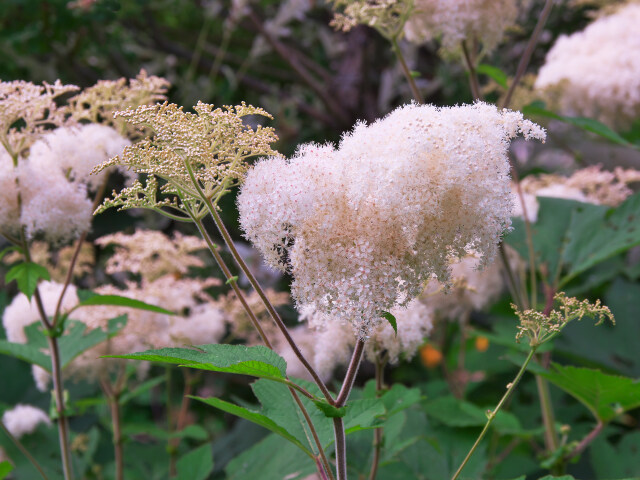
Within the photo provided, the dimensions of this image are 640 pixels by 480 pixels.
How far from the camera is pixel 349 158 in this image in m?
0.91

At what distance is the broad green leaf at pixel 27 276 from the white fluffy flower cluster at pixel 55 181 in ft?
0.24

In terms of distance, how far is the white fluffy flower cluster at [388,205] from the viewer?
33.9 inches

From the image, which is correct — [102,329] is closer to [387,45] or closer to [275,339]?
[275,339]

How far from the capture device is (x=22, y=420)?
6.67ft

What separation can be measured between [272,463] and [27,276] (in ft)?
2.45

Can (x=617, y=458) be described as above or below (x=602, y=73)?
below

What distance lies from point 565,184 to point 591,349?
70 centimetres

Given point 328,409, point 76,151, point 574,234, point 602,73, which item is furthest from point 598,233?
point 76,151

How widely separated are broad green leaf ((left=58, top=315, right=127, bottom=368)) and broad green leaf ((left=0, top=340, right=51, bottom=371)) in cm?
4

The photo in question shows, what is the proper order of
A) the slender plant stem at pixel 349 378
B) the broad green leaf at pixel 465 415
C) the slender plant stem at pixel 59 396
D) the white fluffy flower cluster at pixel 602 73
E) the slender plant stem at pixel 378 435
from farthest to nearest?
the white fluffy flower cluster at pixel 602 73, the broad green leaf at pixel 465 415, the slender plant stem at pixel 59 396, the slender plant stem at pixel 378 435, the slender plant stem at pixel 349 378

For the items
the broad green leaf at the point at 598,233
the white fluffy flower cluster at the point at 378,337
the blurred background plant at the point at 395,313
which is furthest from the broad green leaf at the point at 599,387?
the broad green leaf at the point at 598,233

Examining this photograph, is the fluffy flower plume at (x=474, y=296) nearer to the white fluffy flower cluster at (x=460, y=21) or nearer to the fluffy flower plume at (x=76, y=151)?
the white fluffy flower cluster at (x=460, y=21)

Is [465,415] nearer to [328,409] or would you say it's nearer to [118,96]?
[328,409]

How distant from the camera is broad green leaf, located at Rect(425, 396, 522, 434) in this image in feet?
5.37
